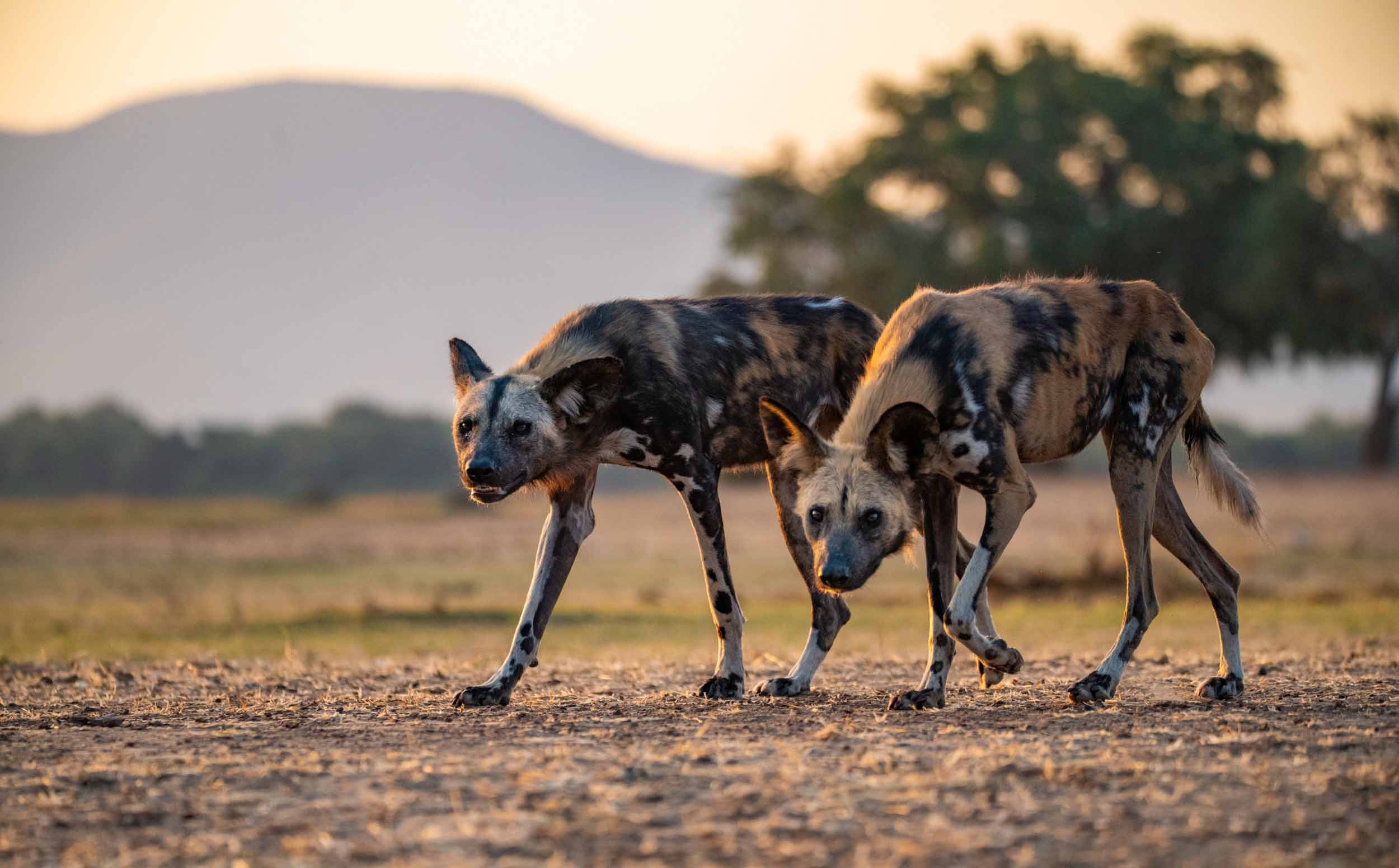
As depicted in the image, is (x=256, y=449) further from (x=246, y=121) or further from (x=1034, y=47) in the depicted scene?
(x=246, y=121)

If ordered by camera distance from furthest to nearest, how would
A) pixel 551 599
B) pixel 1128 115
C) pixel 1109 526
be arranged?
pixel 1128 115
pixel 1109 526
pixel 551 599

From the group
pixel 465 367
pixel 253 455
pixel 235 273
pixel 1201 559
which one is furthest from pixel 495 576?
pixel 235 273

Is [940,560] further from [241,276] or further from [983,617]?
[241,276]

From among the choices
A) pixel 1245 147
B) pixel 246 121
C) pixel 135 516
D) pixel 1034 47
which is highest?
pixel 246 121

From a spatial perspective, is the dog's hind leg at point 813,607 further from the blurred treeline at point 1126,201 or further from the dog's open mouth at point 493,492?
the blurred treeline at point 1126,201

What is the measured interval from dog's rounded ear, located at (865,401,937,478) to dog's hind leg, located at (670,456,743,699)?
1.38 metres

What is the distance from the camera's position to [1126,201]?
155 feet

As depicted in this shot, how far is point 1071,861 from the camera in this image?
15.2 feet

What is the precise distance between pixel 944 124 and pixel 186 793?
1810 inches

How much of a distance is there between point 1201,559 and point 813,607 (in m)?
2.24

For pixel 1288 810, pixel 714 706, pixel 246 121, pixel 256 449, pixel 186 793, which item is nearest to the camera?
pixel 1288 810

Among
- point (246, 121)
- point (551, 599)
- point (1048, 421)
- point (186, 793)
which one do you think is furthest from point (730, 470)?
point (246, 121)

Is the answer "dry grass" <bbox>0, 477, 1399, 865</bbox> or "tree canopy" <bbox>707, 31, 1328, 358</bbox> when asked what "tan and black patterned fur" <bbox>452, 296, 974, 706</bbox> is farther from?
"tree canopy" <bbox>707, 31, 1328, 358</bbox>

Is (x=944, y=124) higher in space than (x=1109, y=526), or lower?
higher
